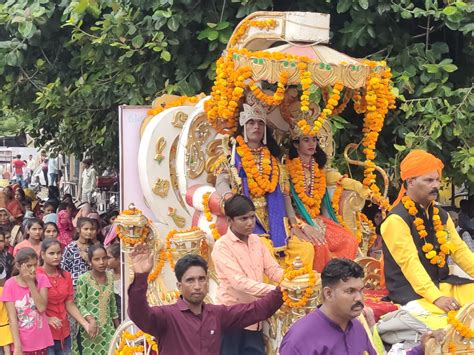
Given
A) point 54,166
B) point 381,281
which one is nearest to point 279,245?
point 381,281

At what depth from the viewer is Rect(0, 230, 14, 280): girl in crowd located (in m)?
8.11

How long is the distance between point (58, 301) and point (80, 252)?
1104mm

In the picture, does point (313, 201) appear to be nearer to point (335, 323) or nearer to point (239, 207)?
point (239, 207)

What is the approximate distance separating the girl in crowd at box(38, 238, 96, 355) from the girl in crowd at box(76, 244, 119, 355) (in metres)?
0.08

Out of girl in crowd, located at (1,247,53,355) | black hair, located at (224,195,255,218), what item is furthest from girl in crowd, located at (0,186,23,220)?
black hair, located at (224,195,255,218)

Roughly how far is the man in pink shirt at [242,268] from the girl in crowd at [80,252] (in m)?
2.91

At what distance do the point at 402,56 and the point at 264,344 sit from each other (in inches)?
148

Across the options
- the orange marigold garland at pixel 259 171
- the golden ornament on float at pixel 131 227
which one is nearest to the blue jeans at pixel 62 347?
the golden ornament on float at pixel 131 227

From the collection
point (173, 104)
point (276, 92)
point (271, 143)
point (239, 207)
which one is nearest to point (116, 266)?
point (173, 104)

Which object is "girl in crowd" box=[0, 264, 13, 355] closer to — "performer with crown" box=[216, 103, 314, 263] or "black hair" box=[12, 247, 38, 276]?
"black hair" box=[12, 247, 38, 276]

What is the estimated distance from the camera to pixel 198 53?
9305 millimetres

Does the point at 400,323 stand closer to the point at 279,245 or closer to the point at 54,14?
the point at 279,245

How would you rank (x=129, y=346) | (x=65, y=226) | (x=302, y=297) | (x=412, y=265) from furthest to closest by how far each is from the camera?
(x=65, y=226)
(x=129, y=346)
(x=412, y=265)
(x=302, y=297)

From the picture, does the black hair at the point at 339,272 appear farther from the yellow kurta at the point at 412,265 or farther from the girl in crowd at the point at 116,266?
the girl in crowd at the point at 116,266
